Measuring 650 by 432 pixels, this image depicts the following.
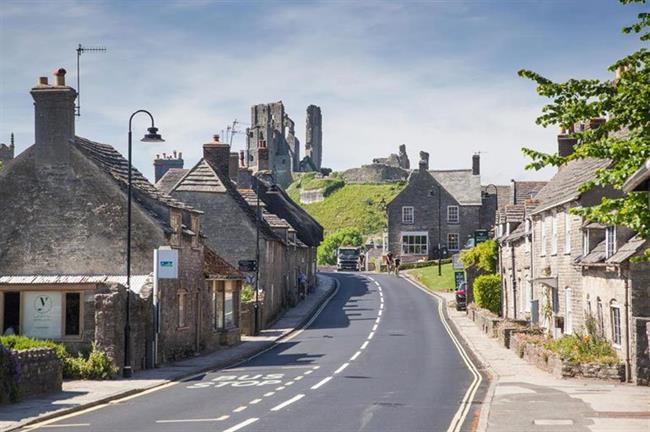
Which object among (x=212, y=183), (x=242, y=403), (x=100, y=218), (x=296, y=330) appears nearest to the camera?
(x=242, y=403)

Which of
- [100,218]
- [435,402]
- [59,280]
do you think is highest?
[100,218]

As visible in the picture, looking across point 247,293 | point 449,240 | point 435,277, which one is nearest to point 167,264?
point 247,293

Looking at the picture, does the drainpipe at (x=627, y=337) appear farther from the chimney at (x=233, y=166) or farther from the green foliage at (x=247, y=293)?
the chimney at (x=233, y=166)

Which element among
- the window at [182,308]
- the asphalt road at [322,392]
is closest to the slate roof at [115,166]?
the window at [182,308]

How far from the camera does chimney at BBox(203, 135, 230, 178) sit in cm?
5884

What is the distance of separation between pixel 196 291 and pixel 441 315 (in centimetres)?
2208

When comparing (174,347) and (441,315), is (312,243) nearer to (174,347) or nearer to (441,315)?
(441,315)

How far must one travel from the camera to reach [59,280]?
108ft

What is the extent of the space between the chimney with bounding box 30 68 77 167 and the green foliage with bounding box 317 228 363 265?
330 feet

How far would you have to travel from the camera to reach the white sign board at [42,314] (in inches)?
1277

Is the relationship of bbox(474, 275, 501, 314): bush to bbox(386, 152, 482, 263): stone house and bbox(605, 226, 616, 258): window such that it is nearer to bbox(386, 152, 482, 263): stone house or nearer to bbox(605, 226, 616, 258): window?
bbox(605, 226, 616, 258): window

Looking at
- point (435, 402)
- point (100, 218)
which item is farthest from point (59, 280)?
point (435, 402)

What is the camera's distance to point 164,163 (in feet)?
298

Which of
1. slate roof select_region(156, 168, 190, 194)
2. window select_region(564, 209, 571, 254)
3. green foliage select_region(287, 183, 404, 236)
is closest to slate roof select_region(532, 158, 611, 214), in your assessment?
window select_region(564, 209, 571, 254)
